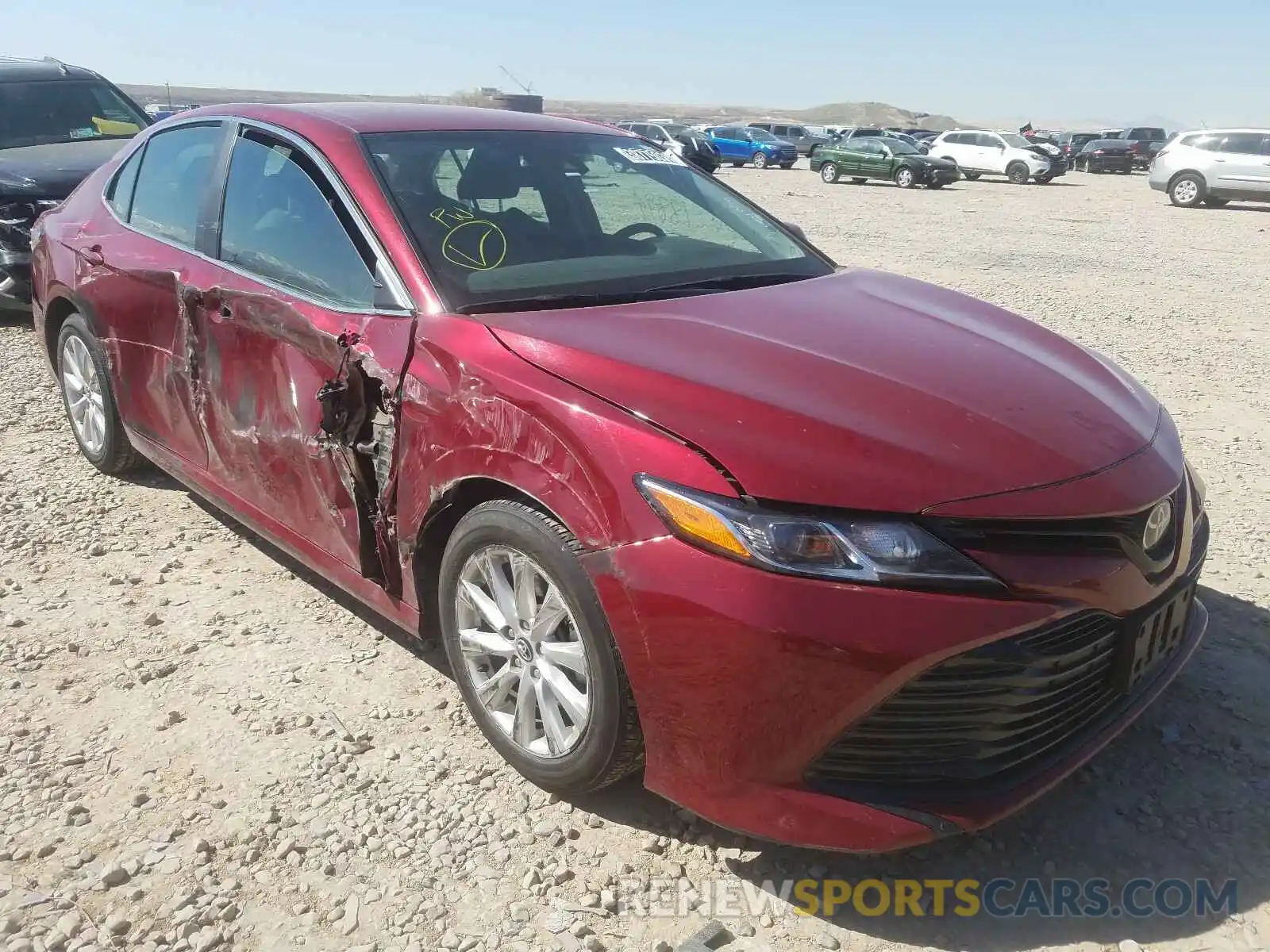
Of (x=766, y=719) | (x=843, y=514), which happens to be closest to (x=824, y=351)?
(x=843, y=514)

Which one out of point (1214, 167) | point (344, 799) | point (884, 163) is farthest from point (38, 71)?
point (884, 163)

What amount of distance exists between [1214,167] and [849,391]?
23.3 meters

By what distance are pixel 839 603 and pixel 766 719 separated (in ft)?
0.97

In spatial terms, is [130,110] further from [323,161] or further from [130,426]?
[323,161]

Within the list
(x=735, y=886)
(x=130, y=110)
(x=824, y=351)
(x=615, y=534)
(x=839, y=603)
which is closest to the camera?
(x=839, y=603)

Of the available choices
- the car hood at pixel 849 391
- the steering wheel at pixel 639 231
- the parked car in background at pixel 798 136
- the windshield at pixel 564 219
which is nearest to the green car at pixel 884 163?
the parked car in background at pixel 798 136

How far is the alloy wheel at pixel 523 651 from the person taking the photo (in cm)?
251

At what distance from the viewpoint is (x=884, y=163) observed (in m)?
28.2

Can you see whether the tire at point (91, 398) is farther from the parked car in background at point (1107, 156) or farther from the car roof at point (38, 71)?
the parked car in background at point (1107, 156)

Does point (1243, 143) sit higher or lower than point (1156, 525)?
lower

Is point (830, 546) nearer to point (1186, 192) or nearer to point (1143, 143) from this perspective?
point (1186, 192)

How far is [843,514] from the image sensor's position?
6.95 feet

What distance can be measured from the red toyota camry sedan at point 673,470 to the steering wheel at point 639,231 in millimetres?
12

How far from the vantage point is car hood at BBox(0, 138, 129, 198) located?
741 centimetres
